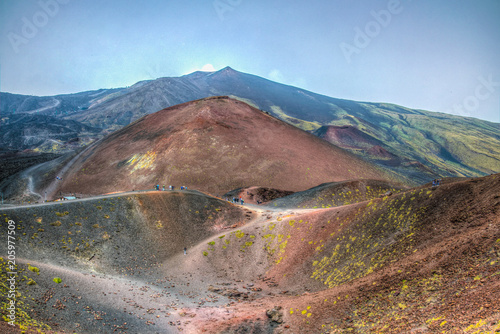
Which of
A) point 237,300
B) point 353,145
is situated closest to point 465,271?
point 237,300

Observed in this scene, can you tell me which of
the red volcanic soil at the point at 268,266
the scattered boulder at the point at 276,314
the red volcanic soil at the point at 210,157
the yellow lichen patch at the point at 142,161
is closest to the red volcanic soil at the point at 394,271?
the red volcanic soil at the point at 268,266

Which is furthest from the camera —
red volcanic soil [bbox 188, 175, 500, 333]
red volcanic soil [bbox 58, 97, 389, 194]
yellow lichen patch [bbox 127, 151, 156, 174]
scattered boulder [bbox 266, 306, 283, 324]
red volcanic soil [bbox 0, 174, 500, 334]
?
yellow lichen patch [bbox 127, 151, 156, 174]

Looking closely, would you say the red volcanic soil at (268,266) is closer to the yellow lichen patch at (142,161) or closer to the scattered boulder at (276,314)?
the scattered boulder at (276,314)

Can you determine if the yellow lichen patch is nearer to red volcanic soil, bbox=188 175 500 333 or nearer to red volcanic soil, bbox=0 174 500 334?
red volcanic soil, bbox=0 174 500 334

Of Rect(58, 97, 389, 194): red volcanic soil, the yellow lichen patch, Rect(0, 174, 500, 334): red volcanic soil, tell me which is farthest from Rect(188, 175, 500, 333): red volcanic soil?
the yellow lichen patch

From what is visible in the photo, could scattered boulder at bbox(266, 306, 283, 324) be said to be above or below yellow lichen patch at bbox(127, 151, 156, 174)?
below

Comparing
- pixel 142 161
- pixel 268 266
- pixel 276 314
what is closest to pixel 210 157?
pixel 142 161

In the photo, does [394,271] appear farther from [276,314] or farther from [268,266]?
[268,266]
